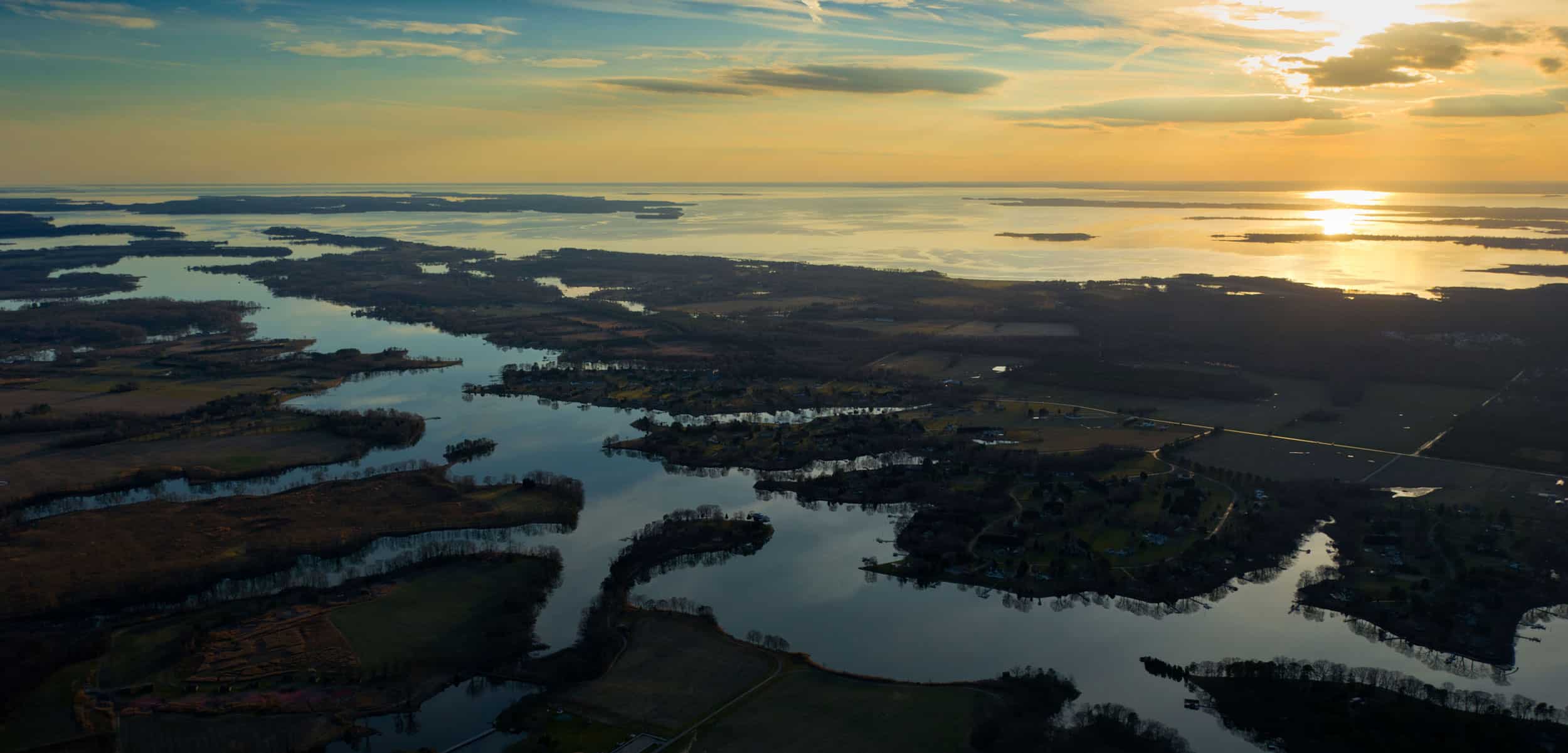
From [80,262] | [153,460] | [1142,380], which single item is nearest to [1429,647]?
[1142,380]

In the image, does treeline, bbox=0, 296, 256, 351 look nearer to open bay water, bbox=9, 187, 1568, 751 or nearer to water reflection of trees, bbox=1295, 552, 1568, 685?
open bay water, bbox=9, 187, 1568, 751

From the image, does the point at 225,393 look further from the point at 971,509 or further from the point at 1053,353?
the point at 1053,353

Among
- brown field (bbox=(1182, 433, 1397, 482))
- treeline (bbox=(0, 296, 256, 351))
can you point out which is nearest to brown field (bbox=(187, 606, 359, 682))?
brown field (bbox=(1182, 433, 1397, 482))

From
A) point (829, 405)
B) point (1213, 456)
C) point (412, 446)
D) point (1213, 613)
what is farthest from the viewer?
point (829, 405)

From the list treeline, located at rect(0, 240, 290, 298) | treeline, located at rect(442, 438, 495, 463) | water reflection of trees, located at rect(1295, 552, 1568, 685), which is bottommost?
water reflection of trees, located at rect(1295, 552, 1568, 685)

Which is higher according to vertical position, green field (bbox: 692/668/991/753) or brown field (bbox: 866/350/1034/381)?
brown field (bbox: 866/350/1034/381)

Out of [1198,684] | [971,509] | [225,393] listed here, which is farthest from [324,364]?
[1198,684]
